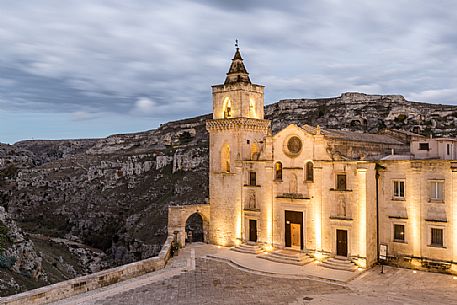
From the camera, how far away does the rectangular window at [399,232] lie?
1107 inches

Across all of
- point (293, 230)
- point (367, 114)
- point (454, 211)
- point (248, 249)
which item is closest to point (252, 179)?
point (293, 230)

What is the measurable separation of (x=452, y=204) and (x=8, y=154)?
139635mm

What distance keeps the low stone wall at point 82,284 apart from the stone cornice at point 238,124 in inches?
479

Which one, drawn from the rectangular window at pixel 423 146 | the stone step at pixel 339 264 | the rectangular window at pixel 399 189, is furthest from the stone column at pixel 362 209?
the rectangular window at pixel 423 146

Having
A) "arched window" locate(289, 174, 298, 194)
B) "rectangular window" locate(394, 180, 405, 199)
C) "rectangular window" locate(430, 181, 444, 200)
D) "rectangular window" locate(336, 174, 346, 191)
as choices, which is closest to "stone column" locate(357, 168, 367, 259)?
"rectangular window" locate(336, 174, 346, 191)

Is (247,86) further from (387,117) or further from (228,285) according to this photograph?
A: (387,117)

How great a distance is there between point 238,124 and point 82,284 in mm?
17995

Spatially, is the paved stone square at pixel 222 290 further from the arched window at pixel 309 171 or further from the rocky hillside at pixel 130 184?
the rocky hillside at pixel 130 184

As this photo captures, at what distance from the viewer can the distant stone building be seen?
27.1 meters

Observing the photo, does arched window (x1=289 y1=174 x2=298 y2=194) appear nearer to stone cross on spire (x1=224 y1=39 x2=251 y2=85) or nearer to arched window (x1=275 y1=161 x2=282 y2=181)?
arched window (x1=275 y1=161 x2=282 y2=181)

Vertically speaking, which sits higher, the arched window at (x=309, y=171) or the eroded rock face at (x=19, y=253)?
the arched window at (x=309, y=171)

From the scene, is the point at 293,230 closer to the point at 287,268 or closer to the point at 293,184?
the point at 293,184

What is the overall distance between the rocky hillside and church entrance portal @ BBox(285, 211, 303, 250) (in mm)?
36087

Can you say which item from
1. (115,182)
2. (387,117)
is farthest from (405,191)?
(115,182)
